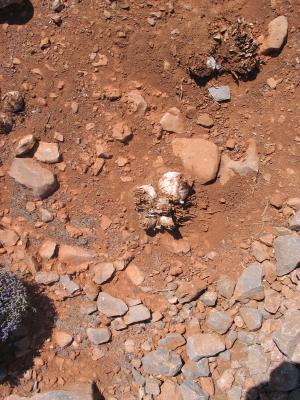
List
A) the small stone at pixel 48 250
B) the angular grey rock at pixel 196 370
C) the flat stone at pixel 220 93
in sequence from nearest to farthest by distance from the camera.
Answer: the angular grey rock at pixel 196 370 → the small stone at pixel 48 250 → the flat stone at pixel 220 93

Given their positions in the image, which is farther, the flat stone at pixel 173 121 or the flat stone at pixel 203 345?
the flat stone at pixel 173 121

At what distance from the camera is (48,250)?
3873mm

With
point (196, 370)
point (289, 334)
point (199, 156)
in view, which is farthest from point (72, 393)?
point (199, 156)

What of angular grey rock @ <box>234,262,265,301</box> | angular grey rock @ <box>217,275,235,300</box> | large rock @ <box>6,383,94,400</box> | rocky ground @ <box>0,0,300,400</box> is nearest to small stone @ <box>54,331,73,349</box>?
rocky ground @ <box>0,0,300,400</box>

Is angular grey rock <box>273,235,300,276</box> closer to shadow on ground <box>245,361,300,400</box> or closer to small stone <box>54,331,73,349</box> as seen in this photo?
shadow on ground <box>245,361,300,400</box>

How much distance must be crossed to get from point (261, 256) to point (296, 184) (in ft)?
2.36

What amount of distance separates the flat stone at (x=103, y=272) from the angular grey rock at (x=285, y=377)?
1.61 meters

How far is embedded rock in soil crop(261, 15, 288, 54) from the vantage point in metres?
3.91

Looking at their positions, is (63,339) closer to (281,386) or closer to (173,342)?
(173,342)

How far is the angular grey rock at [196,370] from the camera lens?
12.0 ft

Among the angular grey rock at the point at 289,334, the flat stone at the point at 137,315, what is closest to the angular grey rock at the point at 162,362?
the flat stone at the point at 137,315

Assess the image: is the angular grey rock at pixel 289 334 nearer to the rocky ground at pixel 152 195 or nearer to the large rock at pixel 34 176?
the rocky ground at pixel 152 195

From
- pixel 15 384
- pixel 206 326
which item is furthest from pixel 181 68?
pixel 15 384

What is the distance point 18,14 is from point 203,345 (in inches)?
136
